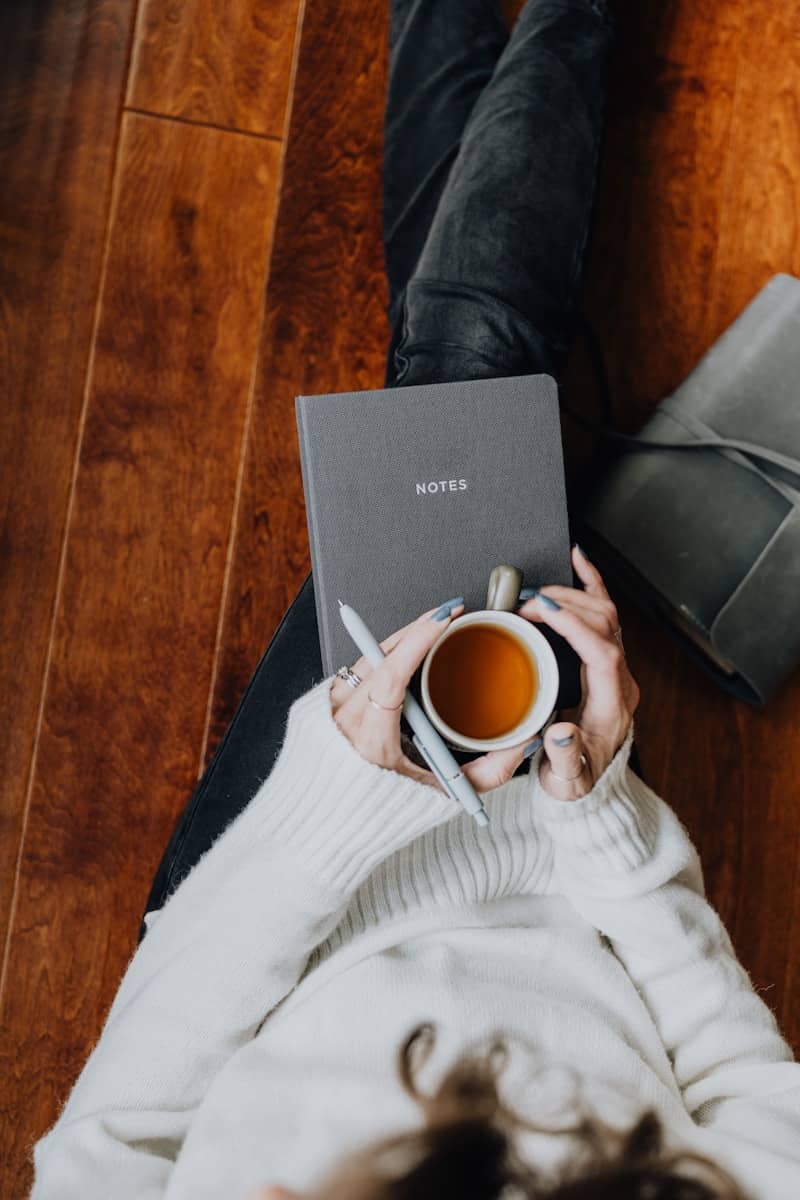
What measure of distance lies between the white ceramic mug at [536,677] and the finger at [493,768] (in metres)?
0.02

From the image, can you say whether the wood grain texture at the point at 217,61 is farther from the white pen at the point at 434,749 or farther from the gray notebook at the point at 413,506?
the white pen at the point at 434,749

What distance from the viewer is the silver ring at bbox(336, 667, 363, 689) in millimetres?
661

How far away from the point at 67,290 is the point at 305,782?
0.72m

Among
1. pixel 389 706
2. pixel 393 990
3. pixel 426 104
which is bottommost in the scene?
pixel 393 990

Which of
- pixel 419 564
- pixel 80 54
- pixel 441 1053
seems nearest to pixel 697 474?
pixel 419 564

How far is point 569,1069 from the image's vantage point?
64 centimetres

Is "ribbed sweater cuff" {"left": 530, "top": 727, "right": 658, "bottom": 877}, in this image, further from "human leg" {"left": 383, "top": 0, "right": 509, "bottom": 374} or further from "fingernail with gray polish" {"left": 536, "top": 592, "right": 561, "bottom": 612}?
"human leg" {"left": 383, "top": 0, "right": 509, "bottom": 374}

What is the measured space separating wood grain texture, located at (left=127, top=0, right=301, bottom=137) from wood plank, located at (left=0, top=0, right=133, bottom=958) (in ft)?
0.10

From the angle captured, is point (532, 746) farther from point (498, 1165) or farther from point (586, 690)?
point (498, 1165)

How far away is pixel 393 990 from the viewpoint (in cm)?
67

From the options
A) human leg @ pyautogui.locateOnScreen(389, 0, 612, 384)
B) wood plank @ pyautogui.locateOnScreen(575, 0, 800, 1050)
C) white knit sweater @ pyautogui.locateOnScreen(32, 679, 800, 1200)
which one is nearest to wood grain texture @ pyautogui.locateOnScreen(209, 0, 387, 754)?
human leg @ pyautogui.locateOnScreen(389, 0, 612, 384)

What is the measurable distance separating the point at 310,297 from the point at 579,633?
→ 647 millimetres

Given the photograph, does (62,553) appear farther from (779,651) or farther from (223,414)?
(779,651)

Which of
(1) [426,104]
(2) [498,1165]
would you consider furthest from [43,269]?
(2) [498,1165]
